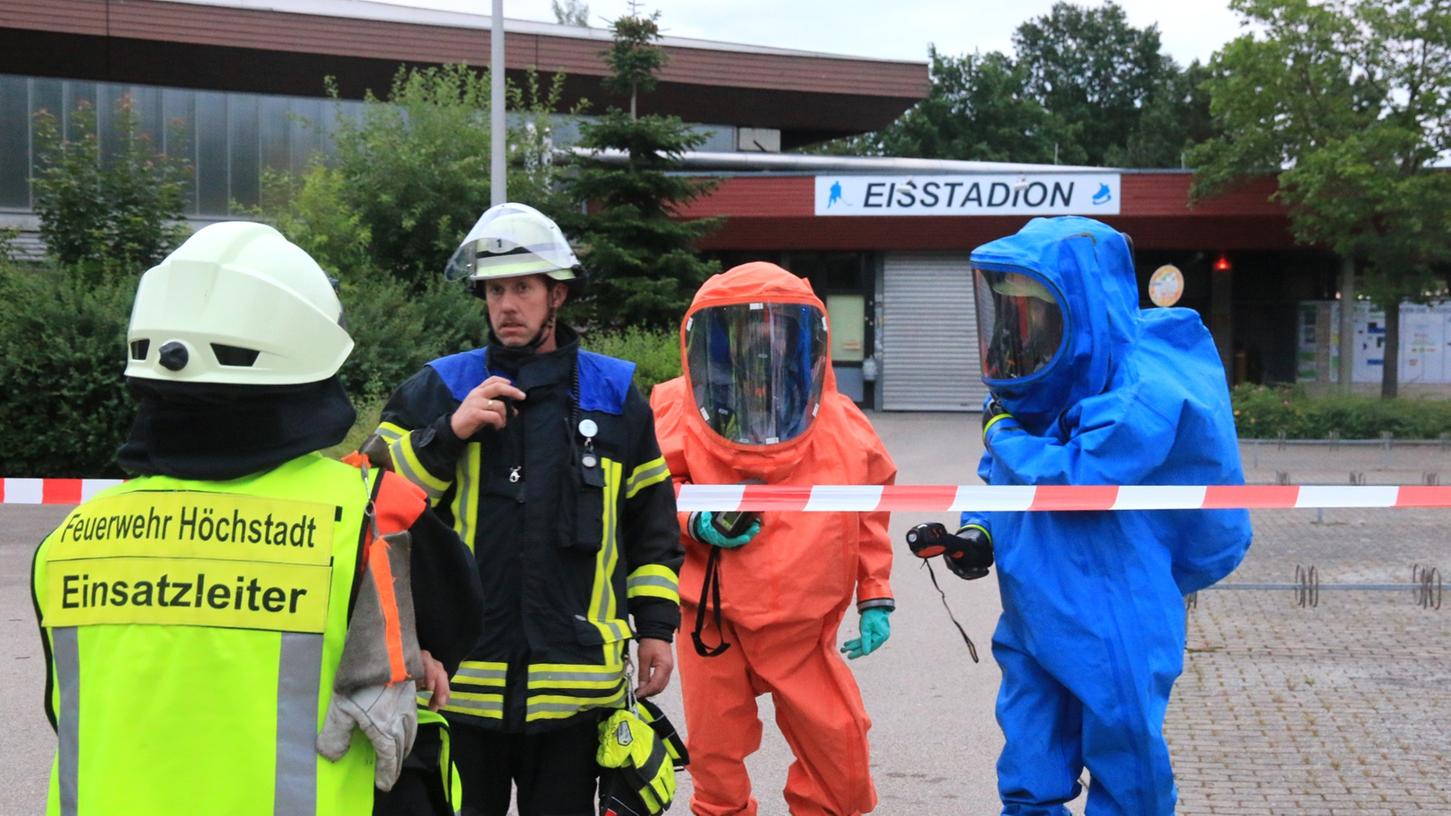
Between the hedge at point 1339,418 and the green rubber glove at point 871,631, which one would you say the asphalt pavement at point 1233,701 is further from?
the hedge at point 1339,418

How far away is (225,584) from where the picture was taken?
209 cm

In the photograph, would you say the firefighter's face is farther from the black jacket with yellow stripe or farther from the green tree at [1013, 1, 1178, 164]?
the green tree at [1013, 1, 1178, 164]

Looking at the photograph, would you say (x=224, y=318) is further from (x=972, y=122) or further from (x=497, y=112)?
(x=972, y=122)

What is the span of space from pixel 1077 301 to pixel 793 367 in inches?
37.2

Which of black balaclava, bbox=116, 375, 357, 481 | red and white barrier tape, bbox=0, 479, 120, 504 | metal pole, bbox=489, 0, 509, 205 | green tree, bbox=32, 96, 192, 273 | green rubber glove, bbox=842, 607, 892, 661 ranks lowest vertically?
green rubber glove, bbox=842, 607, 892, 661

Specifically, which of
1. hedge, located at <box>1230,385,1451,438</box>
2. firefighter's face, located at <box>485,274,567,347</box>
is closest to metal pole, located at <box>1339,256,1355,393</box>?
hedge, located at <box>1230,385,1451,438</box>

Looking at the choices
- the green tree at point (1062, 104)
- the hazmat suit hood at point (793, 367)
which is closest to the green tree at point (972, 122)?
the green tree at point (1062, 104)

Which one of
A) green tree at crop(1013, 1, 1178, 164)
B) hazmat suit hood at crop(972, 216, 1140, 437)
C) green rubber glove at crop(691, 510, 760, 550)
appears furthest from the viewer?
green tree at crop(1013, 1, 1178, 164)

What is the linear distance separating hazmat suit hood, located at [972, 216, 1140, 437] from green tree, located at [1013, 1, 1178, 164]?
6538 centimetres

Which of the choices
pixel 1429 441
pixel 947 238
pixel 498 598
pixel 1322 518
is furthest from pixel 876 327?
pixel 498 598

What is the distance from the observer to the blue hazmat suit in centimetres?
366

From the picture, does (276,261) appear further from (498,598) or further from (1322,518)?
(1322,518)

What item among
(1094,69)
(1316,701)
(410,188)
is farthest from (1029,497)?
(1094,69)

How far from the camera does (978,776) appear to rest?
5.54 meters
